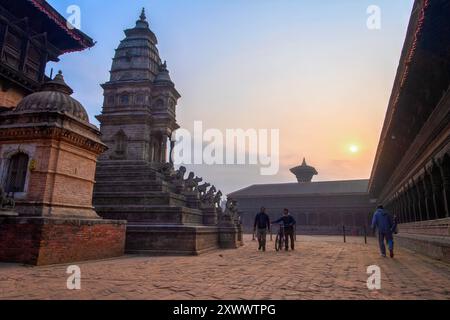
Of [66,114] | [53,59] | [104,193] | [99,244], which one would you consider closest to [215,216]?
[104,193]

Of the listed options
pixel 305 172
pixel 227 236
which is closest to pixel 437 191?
pixel 227 236

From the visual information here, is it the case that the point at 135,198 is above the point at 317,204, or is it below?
below

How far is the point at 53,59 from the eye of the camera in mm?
16516

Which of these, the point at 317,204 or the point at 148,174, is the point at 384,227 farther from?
the point at 317,204

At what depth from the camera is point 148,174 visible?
15.7m

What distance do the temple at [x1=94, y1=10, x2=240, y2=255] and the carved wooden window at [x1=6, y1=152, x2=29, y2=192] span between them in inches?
147

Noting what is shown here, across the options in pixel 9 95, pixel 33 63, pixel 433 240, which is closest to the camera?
pixel 433 240

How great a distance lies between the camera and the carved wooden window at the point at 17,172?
8305 millimetres

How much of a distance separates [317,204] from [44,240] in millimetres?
34548

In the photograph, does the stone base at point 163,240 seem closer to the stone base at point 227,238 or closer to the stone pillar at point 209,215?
the stone base at point 227,238

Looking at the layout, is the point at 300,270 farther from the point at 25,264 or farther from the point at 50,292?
the point at 25,264

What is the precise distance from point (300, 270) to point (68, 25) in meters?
15.2

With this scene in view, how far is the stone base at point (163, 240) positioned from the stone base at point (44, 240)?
8.50 ft


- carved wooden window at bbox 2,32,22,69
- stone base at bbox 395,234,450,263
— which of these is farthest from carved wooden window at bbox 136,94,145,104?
stone base at bbox 395,234,450,263
